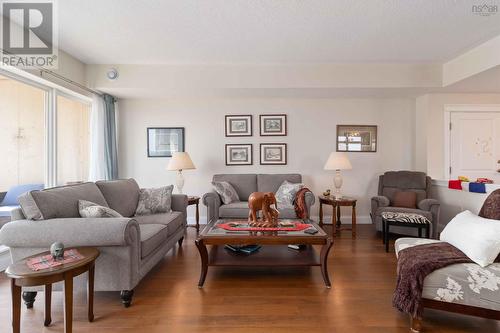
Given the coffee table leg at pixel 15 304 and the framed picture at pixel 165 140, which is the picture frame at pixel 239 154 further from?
the coffee table leg at pixel 15 304

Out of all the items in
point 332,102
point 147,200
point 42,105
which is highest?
point 332,102

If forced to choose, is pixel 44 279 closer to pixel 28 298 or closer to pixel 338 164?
pixel 28 298

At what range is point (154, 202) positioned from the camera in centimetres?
321

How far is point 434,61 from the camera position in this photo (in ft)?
12.3

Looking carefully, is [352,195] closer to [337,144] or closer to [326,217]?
[326,217]

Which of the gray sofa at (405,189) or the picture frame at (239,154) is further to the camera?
the picture frame at (239,154)

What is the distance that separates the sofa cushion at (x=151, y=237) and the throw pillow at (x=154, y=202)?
58cm

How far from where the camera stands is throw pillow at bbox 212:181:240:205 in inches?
154

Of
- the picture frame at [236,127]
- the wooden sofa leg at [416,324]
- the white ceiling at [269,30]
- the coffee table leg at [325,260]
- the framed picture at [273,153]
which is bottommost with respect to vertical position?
the wooden sofa leg at [416,324]

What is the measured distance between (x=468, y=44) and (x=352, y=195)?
267 centimetres

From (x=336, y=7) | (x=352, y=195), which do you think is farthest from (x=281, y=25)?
(x=352, y=195)

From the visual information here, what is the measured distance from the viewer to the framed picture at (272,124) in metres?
4.55

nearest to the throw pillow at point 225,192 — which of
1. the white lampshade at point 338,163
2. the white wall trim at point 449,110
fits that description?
the white lampshade at point 338,163

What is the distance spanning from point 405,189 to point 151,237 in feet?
12.5
